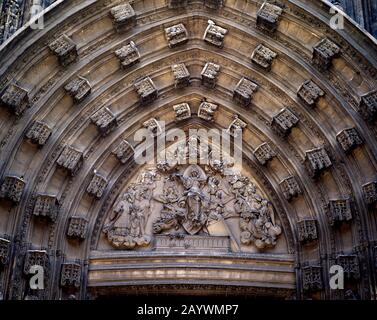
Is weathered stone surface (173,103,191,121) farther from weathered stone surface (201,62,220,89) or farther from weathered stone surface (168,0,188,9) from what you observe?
weathered stone surface (168,0,188,9)

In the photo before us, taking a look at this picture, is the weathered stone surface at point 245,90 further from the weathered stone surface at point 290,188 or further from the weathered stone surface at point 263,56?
the weathered stone surface at point 290,188

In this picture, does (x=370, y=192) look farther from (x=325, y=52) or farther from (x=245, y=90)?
(x=245, y=90)

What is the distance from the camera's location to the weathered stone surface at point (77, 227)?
35.4ft

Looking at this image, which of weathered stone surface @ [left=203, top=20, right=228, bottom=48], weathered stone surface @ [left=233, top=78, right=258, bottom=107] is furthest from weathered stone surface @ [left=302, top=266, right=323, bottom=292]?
weathered stone surface @ [left=203, top=20, right=228, bottom=48]

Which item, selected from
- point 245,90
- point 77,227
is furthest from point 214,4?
point 77,227

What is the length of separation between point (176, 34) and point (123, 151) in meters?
2.43

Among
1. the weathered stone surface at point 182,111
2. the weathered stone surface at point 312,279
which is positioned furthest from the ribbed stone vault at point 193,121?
the weathered stone surface at point 182,111

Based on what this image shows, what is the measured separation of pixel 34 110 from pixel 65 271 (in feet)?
9.30

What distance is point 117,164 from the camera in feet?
38.4

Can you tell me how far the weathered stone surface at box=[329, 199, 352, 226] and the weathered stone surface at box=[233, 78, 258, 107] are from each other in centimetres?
254

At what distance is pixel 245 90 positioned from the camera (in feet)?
38.3

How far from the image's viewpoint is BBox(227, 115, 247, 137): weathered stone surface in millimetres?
11867
